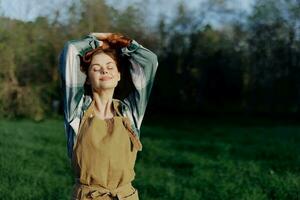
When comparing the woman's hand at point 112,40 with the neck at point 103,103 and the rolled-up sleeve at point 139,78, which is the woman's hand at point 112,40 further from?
the neck at point 103,103

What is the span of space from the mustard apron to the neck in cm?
6

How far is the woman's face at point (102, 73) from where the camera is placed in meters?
2.40

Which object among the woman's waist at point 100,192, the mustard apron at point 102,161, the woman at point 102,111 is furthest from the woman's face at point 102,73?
the woman's waist at point 100,192

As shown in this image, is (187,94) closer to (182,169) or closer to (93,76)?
(182,169)

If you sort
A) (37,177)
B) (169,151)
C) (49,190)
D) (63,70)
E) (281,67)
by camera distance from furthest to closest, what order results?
(281,67) → (169,151) → (37,177) → (49,190) → (63,70)

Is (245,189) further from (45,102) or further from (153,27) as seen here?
(153,27)

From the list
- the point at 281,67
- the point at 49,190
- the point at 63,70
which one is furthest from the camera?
the point at 281,67

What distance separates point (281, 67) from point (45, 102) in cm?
945

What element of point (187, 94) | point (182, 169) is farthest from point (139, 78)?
point (187, 94)

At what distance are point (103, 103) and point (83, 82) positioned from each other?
129 millimetres

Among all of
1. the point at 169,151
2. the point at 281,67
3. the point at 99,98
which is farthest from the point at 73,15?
the point at 99,98

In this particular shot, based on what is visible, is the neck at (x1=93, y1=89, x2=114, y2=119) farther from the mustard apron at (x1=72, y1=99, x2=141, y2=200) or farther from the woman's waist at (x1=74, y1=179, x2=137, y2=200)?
the woman's waist at (x1=74, y1=179, x2=137, y2=200)

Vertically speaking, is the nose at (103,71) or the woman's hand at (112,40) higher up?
the woman's hand at (112,40)

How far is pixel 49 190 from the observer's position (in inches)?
232
